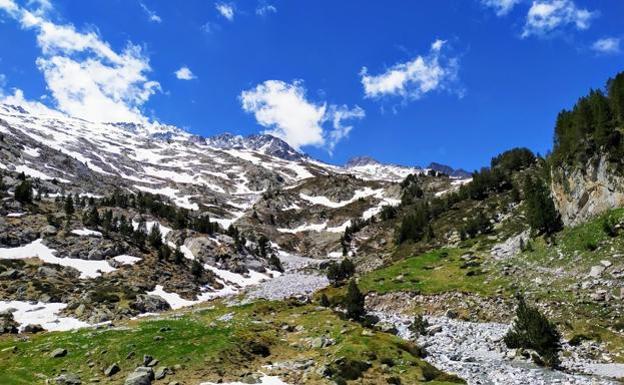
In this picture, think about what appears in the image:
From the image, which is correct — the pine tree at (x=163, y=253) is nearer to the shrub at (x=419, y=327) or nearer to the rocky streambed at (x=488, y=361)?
the rocky streambed at (x=488, y=361)

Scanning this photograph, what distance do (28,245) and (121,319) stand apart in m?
Result: 31.8

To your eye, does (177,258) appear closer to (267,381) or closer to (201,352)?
(201,352)

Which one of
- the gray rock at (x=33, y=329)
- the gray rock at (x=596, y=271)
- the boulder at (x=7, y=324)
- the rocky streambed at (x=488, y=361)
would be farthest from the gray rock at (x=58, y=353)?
the gray rock at (x=596, y=271)

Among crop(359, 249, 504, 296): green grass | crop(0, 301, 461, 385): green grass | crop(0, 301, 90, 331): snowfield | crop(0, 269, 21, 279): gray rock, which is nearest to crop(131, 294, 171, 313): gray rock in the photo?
crop(0, 301, 90, 331): snowfield

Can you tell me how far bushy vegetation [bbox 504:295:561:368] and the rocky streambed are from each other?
0.69 metres

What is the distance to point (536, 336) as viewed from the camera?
31.1 metres

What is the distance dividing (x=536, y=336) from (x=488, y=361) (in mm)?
3563

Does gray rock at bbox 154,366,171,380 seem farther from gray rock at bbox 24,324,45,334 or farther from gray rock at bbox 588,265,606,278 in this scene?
gray rock at bbox 588,265,606,278

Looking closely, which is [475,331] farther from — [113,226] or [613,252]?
[113,226]

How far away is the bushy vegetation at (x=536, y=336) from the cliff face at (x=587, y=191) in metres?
22.1

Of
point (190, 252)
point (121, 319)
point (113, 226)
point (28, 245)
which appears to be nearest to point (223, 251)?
point (190, 252)

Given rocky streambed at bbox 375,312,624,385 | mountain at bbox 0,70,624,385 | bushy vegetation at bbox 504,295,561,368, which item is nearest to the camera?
rocky streambed at bbox 375,312,624,385

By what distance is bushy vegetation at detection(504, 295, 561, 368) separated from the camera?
29.7m

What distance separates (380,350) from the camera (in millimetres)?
29281
